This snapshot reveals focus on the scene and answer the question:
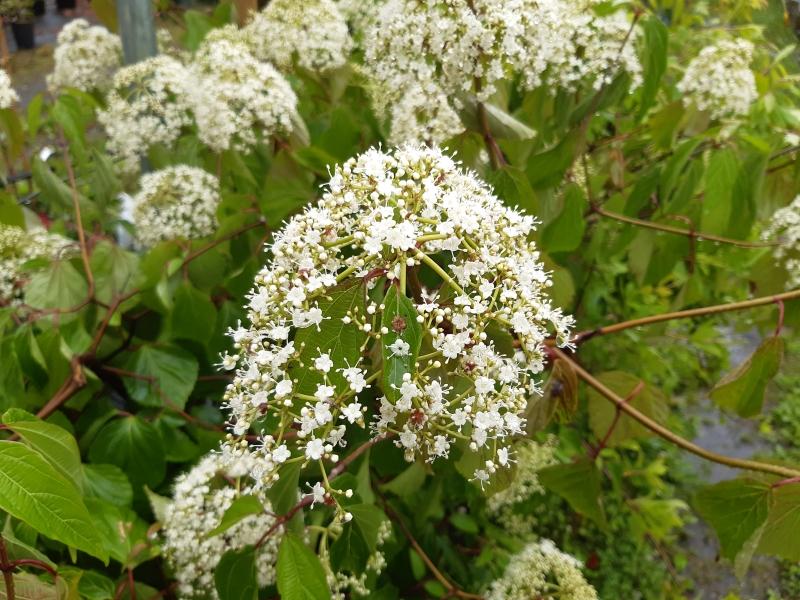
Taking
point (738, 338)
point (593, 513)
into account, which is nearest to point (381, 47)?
point (593, 513)

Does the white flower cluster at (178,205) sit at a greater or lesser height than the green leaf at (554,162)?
lesser

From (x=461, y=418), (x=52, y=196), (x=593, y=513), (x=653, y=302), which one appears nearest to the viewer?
(x=461, y=418)

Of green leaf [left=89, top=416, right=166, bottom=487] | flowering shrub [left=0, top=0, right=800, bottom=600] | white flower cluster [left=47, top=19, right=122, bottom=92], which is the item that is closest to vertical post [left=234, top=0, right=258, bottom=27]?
Result: flowering shrub [left=0, top=0, right=800, bottom=600]

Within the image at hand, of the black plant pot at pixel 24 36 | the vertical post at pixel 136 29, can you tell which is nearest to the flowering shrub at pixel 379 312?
the vertical post at pixel 136 29

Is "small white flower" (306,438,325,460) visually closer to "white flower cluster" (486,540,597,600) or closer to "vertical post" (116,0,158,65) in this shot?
"white flower cluster" (486,540,597,600)

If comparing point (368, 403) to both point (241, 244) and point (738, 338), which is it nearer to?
point (241, 244)

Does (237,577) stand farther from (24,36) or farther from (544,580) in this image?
(24,36)

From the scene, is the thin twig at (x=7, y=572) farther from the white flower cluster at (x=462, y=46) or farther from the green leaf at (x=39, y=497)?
the white flower cluster at (x=462, y=46)

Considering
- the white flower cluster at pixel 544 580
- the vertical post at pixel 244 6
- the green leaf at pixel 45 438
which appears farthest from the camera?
the vertical post at pixel 244 6
